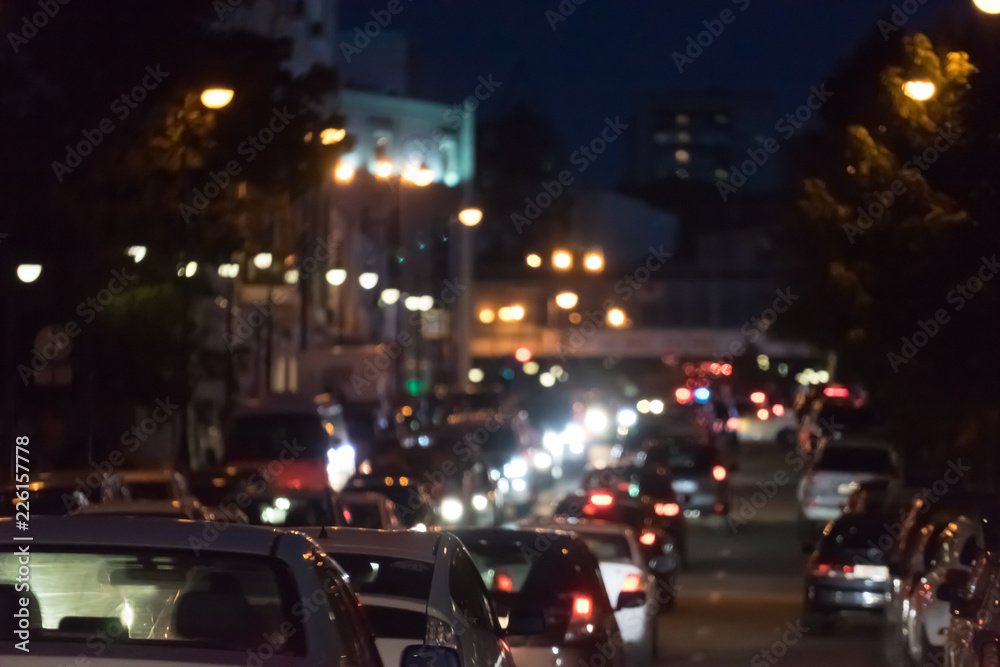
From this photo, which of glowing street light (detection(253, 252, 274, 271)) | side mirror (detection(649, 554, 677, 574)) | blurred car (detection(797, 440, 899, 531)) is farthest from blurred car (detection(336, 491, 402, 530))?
glowing street light (detection(253, 252, 274, 271))

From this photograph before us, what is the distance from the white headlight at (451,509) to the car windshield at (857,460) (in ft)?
21.5

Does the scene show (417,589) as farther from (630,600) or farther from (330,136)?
(330,136)

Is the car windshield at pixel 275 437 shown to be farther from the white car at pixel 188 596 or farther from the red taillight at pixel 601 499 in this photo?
the white car at pixel 188 596

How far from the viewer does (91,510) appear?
1551cm

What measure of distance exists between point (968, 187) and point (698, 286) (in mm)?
69131

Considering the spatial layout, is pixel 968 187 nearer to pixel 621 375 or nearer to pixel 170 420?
pixel 170 420

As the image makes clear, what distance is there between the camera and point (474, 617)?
25.5 feet

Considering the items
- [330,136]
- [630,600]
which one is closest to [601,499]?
[630,600]

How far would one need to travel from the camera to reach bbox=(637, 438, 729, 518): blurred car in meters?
36.6

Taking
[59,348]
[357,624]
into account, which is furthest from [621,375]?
[357,624]

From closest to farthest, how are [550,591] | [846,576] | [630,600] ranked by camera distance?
[550,591] → [630,600] → [846,576]

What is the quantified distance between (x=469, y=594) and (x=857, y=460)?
2473 cm

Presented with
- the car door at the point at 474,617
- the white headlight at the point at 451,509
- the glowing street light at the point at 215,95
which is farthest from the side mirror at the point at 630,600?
the white headlight at the point at 451,509

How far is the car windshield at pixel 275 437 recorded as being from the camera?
3003 centimetres
